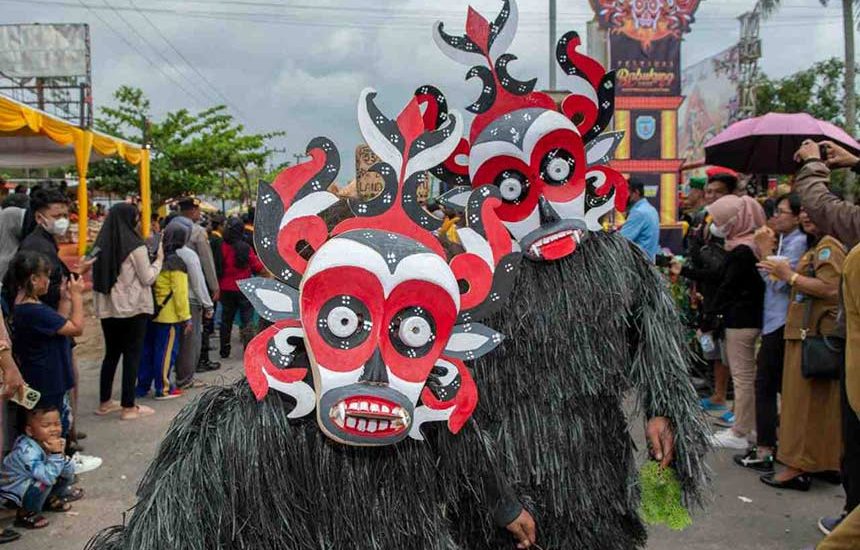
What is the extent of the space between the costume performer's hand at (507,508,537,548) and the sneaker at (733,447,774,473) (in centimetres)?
288

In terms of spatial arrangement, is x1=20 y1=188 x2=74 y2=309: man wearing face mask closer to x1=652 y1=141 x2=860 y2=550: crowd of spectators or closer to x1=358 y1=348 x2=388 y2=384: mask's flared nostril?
x1=358 y1=348 x2=388 y2=384: mask's flared nostril

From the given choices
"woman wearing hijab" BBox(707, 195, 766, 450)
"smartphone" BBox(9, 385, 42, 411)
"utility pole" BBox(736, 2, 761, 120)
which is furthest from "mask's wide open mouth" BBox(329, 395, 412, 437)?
"utility pole" BBox(736, 2, 761, 120)

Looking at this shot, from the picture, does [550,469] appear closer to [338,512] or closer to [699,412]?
[699,412]

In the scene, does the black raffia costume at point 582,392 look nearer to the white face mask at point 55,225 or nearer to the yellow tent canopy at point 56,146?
the white face mask at point 55,225

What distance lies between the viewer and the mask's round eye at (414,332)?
4.74 feet

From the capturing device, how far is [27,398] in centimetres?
331

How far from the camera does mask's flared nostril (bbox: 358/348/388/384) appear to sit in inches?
55.1

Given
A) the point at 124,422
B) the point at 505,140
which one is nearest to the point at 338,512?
the point at 505,140

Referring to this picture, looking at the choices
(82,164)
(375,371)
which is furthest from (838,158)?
(82,164)

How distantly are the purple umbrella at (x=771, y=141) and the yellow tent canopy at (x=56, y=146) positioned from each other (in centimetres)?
566

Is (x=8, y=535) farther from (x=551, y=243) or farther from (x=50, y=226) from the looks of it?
(x=551, y=243)

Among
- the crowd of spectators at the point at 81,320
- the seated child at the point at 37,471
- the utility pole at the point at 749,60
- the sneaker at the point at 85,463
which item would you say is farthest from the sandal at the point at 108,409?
the utility pole at the point at 749,60

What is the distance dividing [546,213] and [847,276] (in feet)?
3.77

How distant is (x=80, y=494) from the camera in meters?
3.65
